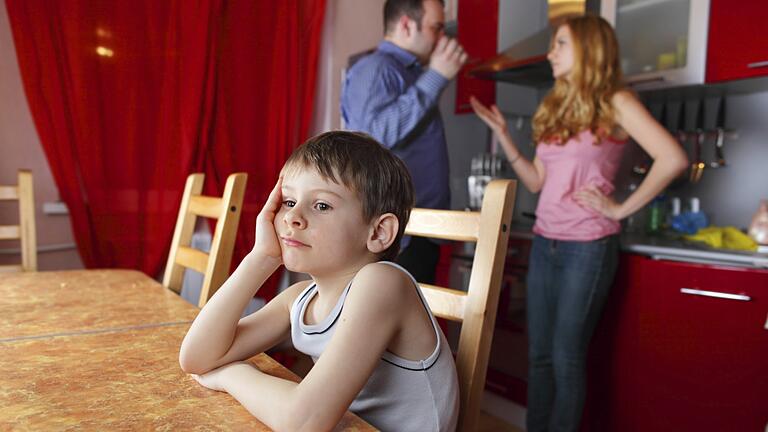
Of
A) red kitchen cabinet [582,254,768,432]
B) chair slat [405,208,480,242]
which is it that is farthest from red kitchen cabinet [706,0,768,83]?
chair slat [405,208,480,242]

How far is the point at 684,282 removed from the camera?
176 cm

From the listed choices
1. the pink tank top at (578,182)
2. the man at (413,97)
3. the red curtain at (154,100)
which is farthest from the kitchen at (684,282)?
the man at (413,97)

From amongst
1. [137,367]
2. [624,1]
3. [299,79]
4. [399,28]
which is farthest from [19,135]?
[624,1]

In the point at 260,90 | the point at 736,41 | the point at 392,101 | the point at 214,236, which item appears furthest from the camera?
the point at 260,90

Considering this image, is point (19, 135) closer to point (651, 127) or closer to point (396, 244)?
point (396, 244)

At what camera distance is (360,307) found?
→ 24.3 inches

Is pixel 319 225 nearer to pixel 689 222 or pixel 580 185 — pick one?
pixel 580 185

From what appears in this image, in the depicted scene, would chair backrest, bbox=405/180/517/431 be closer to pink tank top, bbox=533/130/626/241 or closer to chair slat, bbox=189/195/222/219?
chair slat, bbox=189/195/222/219

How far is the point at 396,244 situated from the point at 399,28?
1.27 meters

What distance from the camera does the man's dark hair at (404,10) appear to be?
1840 millimetres

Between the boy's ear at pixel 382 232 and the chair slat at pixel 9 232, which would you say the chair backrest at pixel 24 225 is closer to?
the chair slat at pixel 9 232

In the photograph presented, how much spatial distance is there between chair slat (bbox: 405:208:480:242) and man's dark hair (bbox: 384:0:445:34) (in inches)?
42.3

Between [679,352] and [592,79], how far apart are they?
91 cm

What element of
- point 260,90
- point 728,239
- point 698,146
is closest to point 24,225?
point 260,90
